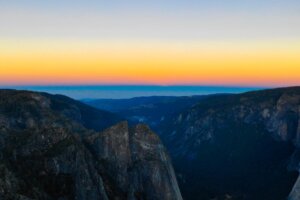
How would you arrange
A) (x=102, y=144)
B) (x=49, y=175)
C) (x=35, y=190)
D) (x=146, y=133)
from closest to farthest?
(x=35, y=190)
(x=49, y=175)
(x=102, y=144)
(x=146, y=133)

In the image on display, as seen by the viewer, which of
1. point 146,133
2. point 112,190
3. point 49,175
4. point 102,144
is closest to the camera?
point 49,175

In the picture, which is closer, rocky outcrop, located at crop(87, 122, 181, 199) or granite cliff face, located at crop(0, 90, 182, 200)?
granite cliff face, located at crop(0, 90, 182, 200)

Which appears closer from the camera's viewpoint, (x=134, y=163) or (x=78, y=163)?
(x=78, y=163)

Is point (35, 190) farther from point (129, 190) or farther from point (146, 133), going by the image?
point (146, 133)

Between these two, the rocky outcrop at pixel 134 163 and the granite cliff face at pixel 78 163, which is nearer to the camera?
the granite cliff face at pixel 78 163

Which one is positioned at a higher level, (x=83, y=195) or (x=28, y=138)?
(x=28, y=138)

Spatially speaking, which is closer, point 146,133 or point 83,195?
point 83,195

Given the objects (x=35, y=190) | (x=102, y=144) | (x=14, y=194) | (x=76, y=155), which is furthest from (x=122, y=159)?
(x=14, y=194)

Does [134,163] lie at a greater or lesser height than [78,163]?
lesser
